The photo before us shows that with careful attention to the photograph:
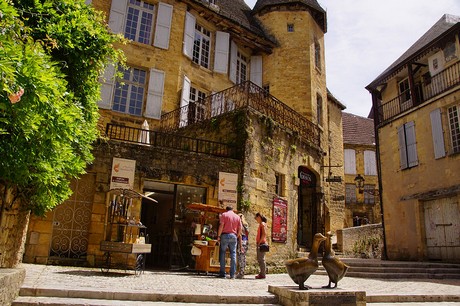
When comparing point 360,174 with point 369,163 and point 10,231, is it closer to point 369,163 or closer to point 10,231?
point 369,163

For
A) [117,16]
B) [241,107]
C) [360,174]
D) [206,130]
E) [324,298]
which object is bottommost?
[324,298]

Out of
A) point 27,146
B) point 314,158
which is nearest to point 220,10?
point 314,158

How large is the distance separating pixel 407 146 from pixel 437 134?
58.3 inches

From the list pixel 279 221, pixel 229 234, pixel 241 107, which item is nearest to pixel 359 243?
pixel 279 221

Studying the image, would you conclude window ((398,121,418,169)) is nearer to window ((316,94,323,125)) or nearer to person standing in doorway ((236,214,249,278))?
window ((316,94,323,125))

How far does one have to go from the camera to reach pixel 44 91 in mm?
3527

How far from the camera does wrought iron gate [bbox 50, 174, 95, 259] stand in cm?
830

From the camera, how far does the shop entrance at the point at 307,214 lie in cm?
1460

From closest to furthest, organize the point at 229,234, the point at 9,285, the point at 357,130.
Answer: the point at 9,285 < the point at 229,234 < the point at 357,130

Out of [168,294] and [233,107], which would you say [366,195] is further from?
[168,294]

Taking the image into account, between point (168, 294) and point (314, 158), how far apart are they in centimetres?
960

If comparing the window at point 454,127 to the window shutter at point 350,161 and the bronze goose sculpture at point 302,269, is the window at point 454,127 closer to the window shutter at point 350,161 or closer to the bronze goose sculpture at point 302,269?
the bronze goose sculpture at point 302,269

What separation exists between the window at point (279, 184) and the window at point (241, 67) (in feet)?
24.2

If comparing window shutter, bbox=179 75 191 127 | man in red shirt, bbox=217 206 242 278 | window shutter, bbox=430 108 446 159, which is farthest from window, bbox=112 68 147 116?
window shutter, bbox=430 108 446 159
